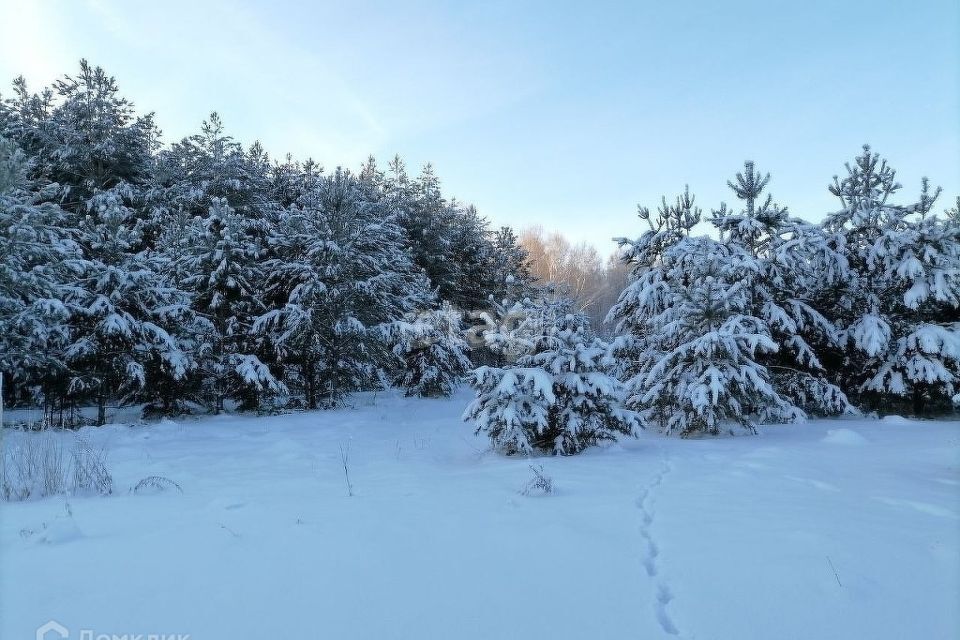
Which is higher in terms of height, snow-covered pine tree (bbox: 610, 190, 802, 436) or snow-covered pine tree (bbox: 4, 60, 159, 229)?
snow-covered pine tree (bbox: 4, 60, 159, 229)

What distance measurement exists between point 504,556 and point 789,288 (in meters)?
11.7

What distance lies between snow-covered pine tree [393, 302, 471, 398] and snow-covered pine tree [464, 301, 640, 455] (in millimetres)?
11068

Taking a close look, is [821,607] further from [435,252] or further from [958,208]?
[435,252]

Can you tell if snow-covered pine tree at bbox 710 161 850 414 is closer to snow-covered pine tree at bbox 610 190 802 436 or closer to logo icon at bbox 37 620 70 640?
snow-covered pine tree at bbox 610 190 802 436

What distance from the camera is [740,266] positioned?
435 inches

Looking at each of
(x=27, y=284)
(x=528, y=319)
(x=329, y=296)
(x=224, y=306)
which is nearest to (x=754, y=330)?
(x=528, y=319)

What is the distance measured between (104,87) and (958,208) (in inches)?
1187

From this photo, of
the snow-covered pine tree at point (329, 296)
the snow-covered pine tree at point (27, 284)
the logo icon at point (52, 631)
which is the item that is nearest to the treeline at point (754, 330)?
the logo icon at point (52, 631)

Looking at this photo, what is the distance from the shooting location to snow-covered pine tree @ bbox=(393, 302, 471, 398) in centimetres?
1897

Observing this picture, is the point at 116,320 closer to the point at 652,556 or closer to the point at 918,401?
the point at 652,556

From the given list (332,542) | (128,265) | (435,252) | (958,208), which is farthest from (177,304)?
(958,208)

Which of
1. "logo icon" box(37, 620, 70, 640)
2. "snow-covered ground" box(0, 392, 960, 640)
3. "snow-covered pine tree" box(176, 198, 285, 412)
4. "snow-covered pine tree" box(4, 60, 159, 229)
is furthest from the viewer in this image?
"snow-covered pine tree" box(4, 60, 159, 229)

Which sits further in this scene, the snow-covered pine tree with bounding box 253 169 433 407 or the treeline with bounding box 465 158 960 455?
the snow-covered pine tree with bounding box 253 169 433 407

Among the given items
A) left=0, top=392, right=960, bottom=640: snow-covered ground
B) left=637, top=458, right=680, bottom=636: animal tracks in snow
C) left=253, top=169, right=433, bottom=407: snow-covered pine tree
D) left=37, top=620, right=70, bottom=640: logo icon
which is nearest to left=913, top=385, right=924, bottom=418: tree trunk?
left=0, top=392, right=960, bottom=640: snow-covered ground
